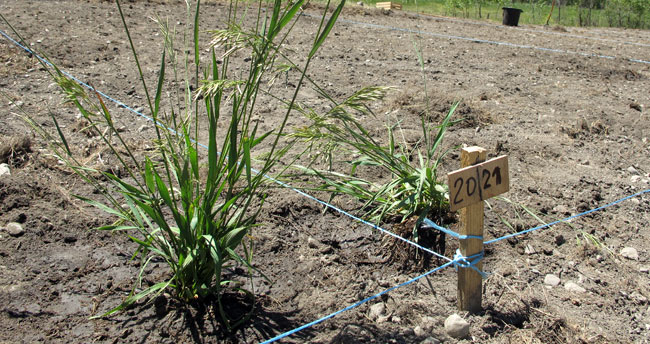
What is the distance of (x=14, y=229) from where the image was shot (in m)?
2.57

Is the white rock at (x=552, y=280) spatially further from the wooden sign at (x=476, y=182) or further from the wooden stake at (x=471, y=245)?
the wooden sign at (x=476, y=182)

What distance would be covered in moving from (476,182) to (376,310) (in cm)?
67

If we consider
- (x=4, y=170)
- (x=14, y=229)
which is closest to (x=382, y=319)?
(x=14, y=229)

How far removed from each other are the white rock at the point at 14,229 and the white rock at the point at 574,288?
2.47 m

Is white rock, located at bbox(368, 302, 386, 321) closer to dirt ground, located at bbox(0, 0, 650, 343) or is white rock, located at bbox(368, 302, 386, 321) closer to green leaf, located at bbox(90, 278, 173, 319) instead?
dirt ground, located at bbox(0, 0, 650, 343)

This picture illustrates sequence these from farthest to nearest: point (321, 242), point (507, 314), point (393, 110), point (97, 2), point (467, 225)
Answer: point (97, 2), point (393, 110), point (321, 242), point (507, 314), point (467, 225)

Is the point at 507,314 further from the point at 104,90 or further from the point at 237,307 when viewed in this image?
the point at 104,90

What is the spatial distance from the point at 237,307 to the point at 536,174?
2171mm

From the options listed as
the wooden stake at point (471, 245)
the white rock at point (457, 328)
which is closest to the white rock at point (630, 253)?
the wooden stake at point (471, 245)

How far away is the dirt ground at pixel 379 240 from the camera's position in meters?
2.17

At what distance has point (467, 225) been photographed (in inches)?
84.7

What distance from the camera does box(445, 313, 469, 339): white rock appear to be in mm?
2168

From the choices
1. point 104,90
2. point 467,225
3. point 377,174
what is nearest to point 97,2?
point 104,90

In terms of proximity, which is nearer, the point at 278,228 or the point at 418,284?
the point at 418,284
